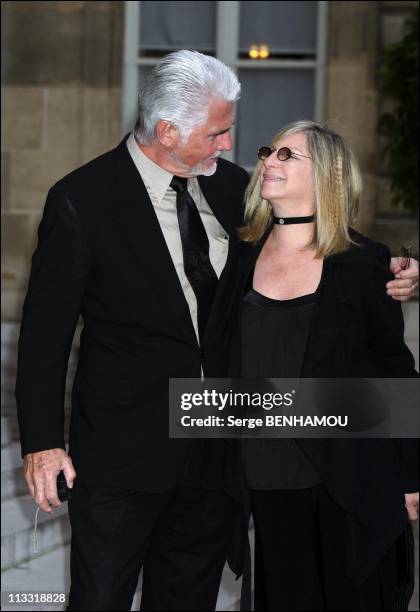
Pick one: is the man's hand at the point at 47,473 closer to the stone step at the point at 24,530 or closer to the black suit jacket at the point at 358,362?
the black suit jacket at the point at 358,362

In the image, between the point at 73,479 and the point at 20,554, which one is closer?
the point at 73,479

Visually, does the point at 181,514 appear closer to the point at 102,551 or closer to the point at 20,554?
the point at 102,551

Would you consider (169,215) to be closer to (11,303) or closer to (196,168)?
(196,168)

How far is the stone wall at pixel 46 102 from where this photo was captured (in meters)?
8.66

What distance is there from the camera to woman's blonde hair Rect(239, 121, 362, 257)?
3.32 m

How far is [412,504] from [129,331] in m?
0.93

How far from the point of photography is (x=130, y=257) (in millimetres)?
3248

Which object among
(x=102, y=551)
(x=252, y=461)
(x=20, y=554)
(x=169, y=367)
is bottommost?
(x=20, y=554)

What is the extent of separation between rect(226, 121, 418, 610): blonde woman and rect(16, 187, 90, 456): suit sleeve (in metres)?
0.46

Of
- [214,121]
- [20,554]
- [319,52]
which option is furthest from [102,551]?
[319,52]

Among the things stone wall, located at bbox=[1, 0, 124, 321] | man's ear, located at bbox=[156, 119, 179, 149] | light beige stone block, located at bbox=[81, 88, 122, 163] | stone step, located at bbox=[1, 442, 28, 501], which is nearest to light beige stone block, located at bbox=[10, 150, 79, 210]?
stone wall, located at bbox=[1, 0, 124, 321]

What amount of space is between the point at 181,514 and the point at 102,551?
0.24 m

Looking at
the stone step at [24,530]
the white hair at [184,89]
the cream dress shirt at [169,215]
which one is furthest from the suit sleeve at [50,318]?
the stone step at [24,530]

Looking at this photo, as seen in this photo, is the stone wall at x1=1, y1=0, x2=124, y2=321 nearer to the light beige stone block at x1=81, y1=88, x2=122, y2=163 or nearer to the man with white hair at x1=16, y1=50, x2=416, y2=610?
the light beige stone block at x1=81, y1=88, x2=122, y2=163
